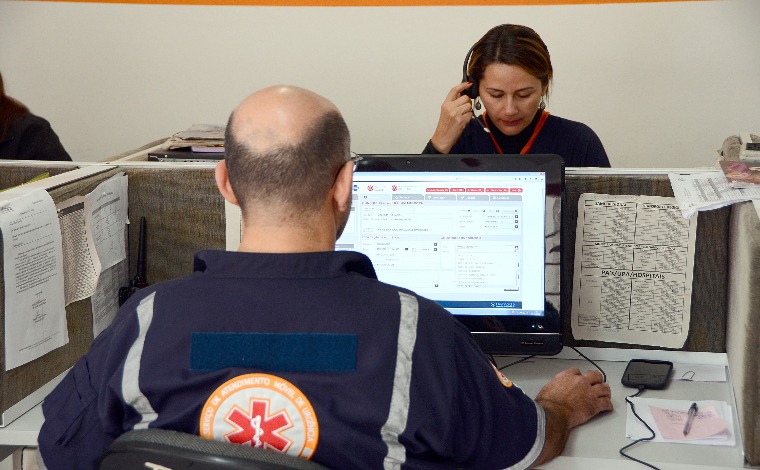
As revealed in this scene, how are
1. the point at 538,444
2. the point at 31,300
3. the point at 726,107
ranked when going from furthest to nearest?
the point at 726,107
the point at 31,300
the point at 538,444

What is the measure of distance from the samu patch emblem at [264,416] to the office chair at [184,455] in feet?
0.28

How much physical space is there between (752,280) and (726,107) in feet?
7.67

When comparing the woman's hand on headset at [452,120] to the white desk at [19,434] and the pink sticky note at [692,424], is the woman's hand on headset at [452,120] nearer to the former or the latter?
the pink sticky note at [692,424]

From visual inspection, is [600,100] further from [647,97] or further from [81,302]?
[81,302]

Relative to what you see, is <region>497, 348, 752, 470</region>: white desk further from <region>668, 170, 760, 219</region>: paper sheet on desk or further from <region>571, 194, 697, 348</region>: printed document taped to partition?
<region>668, 170, 760, 219</region>: paper sheet on desk

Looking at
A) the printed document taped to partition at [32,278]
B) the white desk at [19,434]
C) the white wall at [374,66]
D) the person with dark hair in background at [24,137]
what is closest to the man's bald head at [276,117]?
the printed document taped to partition at [32,278]

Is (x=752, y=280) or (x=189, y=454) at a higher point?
A: (x=752, y=280)

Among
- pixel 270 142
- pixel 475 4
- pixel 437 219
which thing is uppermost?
pixel 475 4

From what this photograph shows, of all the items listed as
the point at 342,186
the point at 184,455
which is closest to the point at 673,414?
the point at 342,186

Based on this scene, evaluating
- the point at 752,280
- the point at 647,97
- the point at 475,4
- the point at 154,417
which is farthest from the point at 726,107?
the point at 154,417

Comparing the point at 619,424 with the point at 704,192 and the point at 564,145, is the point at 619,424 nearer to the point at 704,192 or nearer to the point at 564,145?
the point at 704,192

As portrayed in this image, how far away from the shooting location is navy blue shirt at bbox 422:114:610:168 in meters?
2.57

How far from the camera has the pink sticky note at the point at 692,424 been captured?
1.35 meters

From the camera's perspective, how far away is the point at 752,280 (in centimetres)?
122
